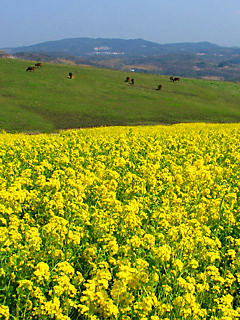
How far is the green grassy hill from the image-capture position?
191 feet

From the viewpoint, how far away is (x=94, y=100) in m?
73.1

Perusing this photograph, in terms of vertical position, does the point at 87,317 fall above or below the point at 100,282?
below

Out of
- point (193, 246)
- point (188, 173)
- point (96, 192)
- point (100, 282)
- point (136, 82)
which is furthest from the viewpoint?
point (136, 82)

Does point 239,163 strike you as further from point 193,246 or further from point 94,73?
point 94,73

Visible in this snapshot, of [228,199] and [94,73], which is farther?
[94,73]

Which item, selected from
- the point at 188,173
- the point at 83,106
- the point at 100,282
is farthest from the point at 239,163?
the point at 83,106

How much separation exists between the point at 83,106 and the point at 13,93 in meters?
13.0

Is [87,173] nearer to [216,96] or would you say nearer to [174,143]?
[174,143]

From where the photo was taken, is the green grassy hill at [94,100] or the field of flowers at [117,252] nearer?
the field of flowers at [117,252]

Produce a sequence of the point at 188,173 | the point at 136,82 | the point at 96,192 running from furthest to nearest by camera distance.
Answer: the point at 136,82
the point at 188,173
the point at 96,192

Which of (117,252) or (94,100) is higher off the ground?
(117,252)

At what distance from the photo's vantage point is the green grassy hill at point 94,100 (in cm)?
5832

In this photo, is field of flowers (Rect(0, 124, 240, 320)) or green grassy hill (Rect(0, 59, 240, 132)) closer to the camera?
field of flowers (Rect(0, 124, 240, 320))

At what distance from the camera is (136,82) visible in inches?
3723
